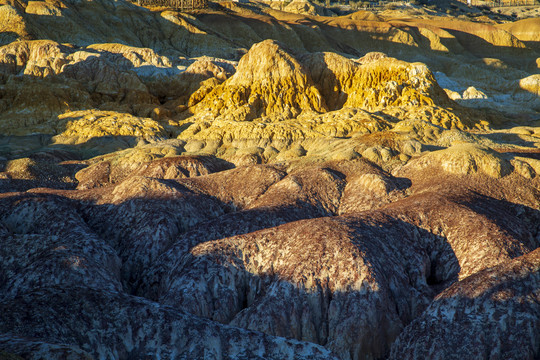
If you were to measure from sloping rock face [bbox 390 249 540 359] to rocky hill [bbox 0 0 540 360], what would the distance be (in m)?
0.04

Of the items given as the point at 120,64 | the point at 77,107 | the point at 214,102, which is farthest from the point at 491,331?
the point at 120,64

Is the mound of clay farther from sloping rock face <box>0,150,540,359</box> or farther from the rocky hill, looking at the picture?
sloping rock face <box>0,150,540,359</box>

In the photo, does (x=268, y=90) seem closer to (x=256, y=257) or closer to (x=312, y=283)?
(x=256, y=257)

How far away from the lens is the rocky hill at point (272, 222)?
9.83 metres

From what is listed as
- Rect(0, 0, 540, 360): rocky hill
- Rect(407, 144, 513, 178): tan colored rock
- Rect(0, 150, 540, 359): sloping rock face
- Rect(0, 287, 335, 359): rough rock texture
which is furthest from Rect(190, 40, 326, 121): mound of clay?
Rect(0, 287, 335, 359): rough rock texture

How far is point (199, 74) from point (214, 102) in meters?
9.22

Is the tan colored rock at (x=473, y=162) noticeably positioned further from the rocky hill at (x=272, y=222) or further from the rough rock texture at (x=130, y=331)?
the rough rock texture at (x=130, y=331)

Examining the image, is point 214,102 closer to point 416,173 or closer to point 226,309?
point 416,173

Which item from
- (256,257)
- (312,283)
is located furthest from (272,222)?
(312,283)

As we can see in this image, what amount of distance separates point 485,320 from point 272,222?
8.50m

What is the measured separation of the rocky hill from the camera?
9.83m

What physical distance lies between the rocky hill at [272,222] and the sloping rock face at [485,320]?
36mm

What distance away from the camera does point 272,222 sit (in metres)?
18.2

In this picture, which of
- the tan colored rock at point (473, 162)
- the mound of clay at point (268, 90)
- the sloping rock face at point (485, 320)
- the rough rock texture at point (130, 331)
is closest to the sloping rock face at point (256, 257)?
the rough rock texture at point (130, 331)
